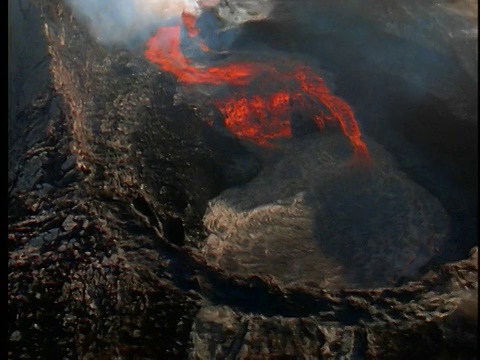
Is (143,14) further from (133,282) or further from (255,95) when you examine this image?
(133,282)

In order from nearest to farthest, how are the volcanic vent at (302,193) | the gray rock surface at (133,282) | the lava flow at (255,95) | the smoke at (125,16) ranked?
1. the gray rock surface at (133,282)
2. the volcanic vent at (302,193)
3. the smoke at (125,16)
4. the lava flow at (255,95)

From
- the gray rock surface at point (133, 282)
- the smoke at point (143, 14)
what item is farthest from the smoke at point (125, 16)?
the gray rock surface at point (133, 282)

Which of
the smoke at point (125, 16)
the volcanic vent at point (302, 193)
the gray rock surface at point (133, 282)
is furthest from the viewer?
the smoke at point (125, 16)

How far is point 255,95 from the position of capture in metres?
4.53

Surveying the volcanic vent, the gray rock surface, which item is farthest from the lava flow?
the gray rock surface

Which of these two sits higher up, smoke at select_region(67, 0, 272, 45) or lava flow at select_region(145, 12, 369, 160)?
smoke at select_region(67, 0, 272, 45)

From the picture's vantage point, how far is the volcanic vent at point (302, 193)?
11.5ft

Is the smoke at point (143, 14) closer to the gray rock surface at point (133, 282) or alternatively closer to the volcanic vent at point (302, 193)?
the volcanic vent at point (302, 193)

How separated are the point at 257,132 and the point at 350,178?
963 mm

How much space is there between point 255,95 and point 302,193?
3.36 ft

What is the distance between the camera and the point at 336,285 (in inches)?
132

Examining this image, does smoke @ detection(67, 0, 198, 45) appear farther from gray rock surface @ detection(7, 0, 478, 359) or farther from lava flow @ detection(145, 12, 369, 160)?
gray rock surface @ detection(7, 0, 478, 359)

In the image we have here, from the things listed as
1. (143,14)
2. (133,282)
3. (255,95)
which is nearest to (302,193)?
(255,95)

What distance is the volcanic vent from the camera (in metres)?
3.52
